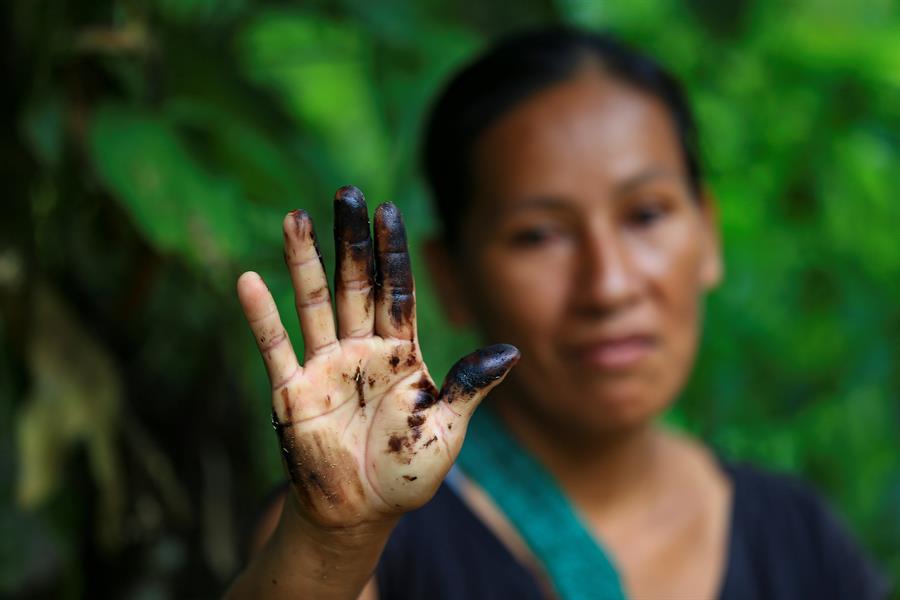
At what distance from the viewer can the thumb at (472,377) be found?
721 millimetres

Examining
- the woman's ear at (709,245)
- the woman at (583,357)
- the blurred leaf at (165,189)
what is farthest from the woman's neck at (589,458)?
the blurred leaf at (165,189)

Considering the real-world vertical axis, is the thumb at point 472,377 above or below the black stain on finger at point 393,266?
below

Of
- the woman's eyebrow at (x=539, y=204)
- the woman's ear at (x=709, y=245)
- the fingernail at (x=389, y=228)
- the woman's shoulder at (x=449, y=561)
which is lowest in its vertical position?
the woman's shoulder at (x=449, y=561)

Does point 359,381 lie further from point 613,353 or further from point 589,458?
point 589,458

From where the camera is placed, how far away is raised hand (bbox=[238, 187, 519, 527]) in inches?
27.9

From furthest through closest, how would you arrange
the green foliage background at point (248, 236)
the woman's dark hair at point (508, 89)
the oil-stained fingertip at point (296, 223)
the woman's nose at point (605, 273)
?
1. the green foliage background at point (248, 236)
2. the woman's dark hair at point (508, 89)
3. the woman's nose at point (605, 273)
4. the oil-stained fingertip at point (296, 223)

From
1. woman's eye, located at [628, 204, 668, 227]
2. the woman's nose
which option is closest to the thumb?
the woman's nose

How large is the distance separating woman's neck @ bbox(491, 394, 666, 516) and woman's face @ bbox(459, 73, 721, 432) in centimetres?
6

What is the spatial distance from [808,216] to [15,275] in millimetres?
1405

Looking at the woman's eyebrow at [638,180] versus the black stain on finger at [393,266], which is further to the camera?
the woman's eyebrow at [638,180]

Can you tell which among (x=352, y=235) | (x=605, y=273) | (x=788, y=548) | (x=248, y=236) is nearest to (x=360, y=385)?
(x=352, y=235)

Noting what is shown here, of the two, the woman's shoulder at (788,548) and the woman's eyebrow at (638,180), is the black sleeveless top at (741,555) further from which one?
the woman's eyebrow at (638,180)

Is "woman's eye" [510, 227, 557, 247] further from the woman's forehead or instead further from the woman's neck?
the woman's neck

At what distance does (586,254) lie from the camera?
1107 mm
